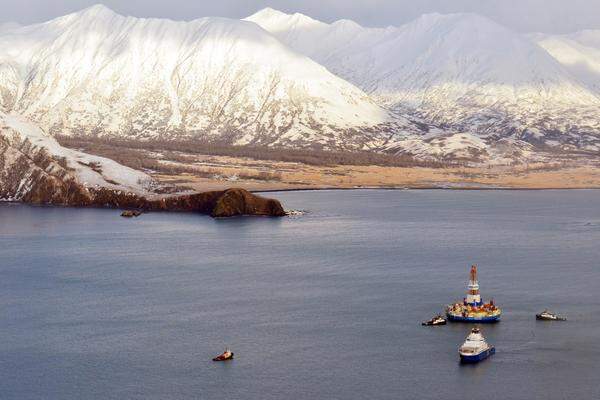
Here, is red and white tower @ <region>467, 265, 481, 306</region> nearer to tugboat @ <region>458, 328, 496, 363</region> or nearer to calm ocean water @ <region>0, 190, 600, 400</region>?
calm ocean water @ <region>0, 190, 600, 400</region>

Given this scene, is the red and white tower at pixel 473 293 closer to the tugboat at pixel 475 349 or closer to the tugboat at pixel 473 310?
the tugboat at pixel 473 310

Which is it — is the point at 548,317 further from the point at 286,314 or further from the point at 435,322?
the point at 286,314

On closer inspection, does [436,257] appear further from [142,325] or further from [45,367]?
[45,367]

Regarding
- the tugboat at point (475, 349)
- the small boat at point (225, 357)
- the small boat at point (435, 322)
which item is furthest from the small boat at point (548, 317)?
the small boat at point (225, 357)

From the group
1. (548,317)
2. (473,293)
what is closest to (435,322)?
(473,293)

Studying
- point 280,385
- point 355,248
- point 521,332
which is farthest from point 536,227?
point 280,385

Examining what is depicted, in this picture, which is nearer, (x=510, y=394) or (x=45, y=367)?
(x=510, y=394)
